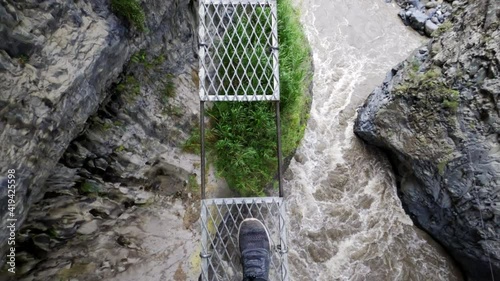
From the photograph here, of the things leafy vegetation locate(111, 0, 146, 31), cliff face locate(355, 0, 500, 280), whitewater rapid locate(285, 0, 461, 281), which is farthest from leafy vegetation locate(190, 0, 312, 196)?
cliff face locate(355, 0, 500, 280)

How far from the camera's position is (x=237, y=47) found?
3.46 metres

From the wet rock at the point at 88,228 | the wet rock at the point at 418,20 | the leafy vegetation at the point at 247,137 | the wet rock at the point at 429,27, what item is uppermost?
the wet rock at the point at 418,20

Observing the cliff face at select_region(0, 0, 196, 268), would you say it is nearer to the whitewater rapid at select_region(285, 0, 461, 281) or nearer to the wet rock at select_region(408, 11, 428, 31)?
the whitewater rapid at select_region(285, 0, 461, 281)

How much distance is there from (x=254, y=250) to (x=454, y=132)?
2803 millimetres

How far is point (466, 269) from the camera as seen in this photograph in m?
4.49

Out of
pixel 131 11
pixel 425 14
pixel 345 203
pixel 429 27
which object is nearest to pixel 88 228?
pixel 131 11

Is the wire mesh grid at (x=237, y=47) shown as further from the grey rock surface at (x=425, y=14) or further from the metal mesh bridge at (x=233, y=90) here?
the grey rock surface at (x=425, y=14)

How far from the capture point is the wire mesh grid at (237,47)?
10.7 ft

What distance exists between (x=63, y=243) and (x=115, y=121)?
0.98 meters

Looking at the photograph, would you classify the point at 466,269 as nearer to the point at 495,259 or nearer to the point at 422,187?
the point at 495,259

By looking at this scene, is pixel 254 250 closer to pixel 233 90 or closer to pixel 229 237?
pixel 229 237

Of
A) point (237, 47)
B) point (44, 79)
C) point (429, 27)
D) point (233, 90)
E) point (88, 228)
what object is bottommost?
point (88, 228)

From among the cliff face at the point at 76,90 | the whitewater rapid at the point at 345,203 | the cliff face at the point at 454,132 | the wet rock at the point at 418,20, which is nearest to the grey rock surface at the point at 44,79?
the cliff face at the point at 76,90

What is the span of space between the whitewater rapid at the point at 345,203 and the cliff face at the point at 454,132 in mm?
306
